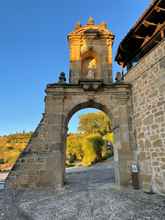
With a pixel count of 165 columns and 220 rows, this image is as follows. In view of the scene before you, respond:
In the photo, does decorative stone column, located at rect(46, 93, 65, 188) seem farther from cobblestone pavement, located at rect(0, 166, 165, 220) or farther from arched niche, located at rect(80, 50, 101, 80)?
arched niche, located at rect(80, 50, 101, 80)

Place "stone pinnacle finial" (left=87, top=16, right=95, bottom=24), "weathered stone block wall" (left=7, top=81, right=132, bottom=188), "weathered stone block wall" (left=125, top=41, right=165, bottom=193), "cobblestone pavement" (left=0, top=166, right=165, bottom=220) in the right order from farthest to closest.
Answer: "stone pinnacle finial" (left=87, top=16, right=95, bottom=24), "weathered stone block wall" (left=7, top=81, right=132, bottom=188), "weathered stone block wall" (left=125, top=41, right=165, bottom=193), "cobblestone pavement" (left=0, top=166, right=165, bottom=220)

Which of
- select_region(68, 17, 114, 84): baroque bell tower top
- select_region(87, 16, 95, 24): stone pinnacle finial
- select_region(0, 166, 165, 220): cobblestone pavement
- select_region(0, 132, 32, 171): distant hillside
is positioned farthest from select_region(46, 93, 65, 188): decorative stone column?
select_region(0, 132, 32, 171): distant hillside

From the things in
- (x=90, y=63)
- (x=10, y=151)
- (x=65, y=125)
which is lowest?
(x=10, y=151)

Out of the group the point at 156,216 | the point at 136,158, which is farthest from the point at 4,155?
the point at 156,216

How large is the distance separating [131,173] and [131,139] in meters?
1.26

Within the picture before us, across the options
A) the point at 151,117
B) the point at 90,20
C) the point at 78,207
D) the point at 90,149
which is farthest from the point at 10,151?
the point at 151,117

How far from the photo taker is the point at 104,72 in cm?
809

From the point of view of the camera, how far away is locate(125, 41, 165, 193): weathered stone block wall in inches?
197

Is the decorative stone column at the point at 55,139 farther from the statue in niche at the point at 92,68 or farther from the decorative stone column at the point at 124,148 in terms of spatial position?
the decorative stone column at the point at 124,148

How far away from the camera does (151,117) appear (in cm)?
550

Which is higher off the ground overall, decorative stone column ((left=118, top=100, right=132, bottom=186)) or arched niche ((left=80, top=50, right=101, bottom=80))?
arched niche ((left=80, top=50, right=101, bottom=80))

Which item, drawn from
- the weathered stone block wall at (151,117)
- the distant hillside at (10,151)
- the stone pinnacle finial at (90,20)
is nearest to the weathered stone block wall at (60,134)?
the weathered stone block wall at (151,117)

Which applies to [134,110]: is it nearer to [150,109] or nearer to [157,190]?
[150,109]

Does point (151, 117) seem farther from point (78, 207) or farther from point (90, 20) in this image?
point (90, 20)
